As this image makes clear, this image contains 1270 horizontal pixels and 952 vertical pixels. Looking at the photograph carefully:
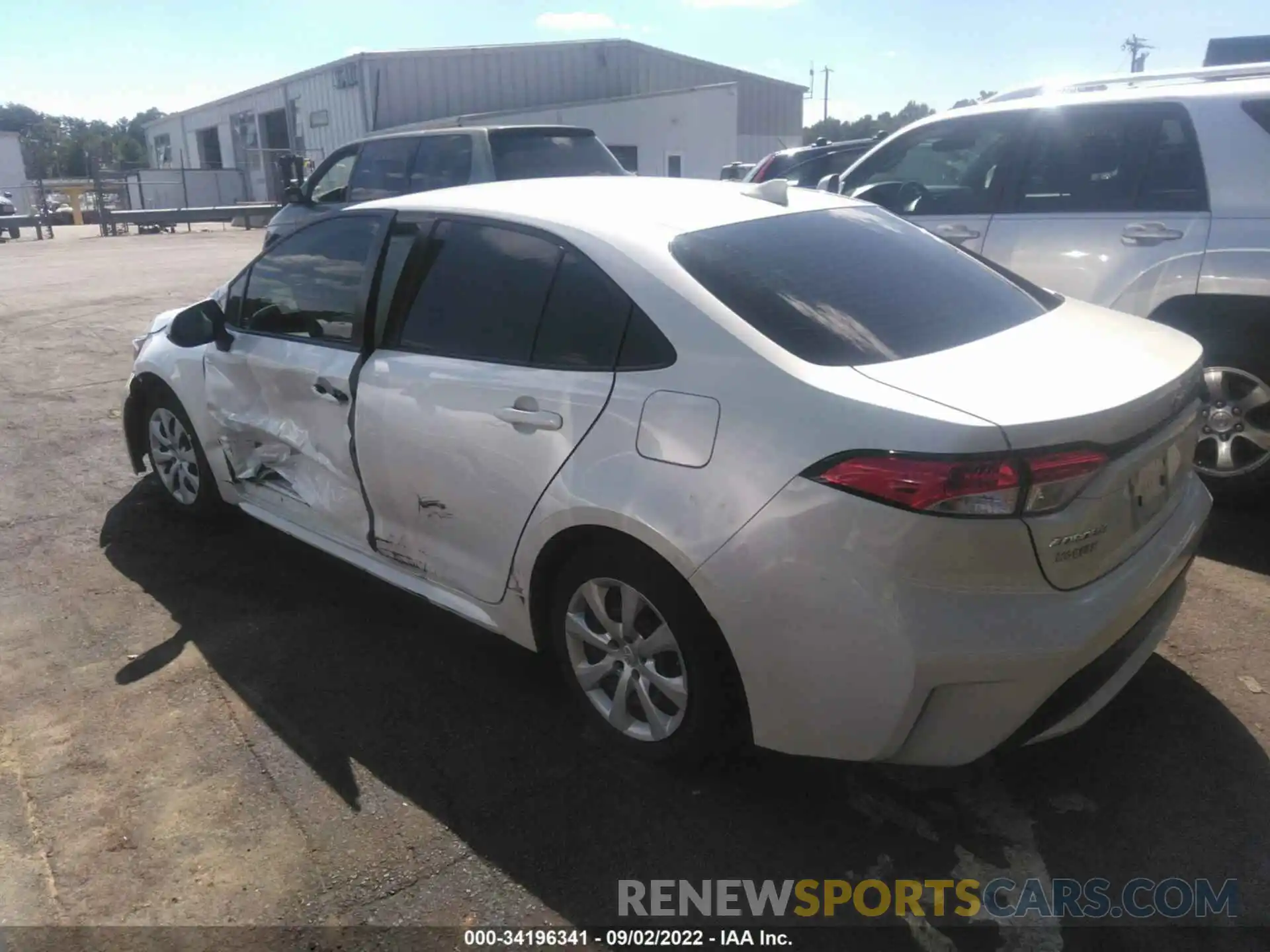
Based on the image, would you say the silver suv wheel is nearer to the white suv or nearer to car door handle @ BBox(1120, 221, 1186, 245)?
the white suv

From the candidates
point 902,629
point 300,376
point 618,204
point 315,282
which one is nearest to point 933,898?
point 902,629

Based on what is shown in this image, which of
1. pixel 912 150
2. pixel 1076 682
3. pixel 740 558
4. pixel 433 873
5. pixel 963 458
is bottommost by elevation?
pixel 433 873

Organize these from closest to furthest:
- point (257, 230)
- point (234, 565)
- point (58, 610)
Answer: point (58, 610)
point (234, 565)
point (257, 230)

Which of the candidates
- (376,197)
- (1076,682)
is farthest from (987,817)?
(376,197)

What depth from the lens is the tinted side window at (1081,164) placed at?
15.7 ft

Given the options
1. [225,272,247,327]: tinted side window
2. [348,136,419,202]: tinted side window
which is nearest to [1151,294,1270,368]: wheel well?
[225,272,247,327]: tinted side window

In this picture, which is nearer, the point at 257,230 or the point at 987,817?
the point at 987,817

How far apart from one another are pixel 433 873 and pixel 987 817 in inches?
58.3

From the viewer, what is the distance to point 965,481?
216 cm

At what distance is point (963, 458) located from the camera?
214 cm

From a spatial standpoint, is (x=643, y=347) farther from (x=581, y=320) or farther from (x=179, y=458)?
(x=179, y=458)

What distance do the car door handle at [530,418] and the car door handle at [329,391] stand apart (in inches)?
33.1

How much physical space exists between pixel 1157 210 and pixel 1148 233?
128 millimetres

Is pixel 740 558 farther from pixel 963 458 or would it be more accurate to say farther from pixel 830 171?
pixel 830 171
